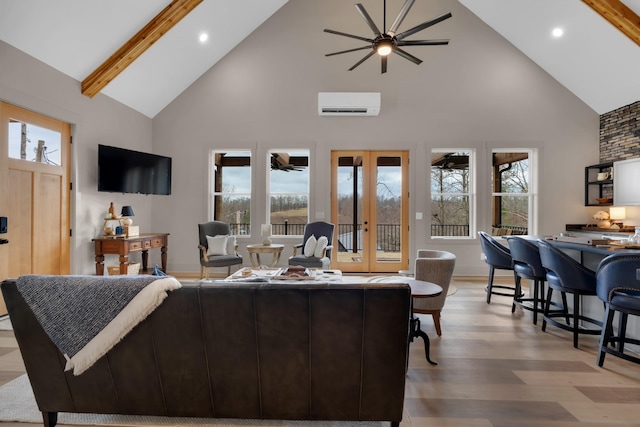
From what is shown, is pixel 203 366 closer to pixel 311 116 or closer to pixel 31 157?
pixel 31 157

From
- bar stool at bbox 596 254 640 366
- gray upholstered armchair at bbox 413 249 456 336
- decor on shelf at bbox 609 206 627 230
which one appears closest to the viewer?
bar stool at bbox 596 254 640 366

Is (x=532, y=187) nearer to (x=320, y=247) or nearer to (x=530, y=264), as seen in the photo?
(x=530, y=264)

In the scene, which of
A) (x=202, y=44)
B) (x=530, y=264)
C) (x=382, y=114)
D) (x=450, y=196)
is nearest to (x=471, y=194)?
(x=450, y=196)

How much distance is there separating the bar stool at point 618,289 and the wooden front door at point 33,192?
5595 millimetres

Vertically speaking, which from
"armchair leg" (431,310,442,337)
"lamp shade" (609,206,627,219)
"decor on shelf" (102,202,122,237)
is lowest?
"armchair leg" (431,310,442,337)

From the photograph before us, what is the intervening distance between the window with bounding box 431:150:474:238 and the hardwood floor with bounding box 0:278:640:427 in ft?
9.25

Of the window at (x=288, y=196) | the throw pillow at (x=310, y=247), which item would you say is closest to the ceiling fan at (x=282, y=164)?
the window at (x=288, y=196)

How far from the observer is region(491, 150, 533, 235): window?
20.5ft

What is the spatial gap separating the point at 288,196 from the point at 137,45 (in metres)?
3.25

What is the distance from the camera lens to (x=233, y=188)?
650 centimetres

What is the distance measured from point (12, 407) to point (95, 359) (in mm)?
984

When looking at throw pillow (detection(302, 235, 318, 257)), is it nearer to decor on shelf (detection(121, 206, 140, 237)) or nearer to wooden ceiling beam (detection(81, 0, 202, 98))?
decor on shelf (detection(121, 206, 140, 237))

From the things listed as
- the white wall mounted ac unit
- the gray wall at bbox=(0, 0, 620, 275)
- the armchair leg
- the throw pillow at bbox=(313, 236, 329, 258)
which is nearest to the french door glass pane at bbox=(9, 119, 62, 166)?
the gray wall at bbox=(0, 0, 620, 275)

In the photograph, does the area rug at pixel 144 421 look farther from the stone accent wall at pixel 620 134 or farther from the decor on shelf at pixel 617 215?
the stone accent wall at pixel 620 134
